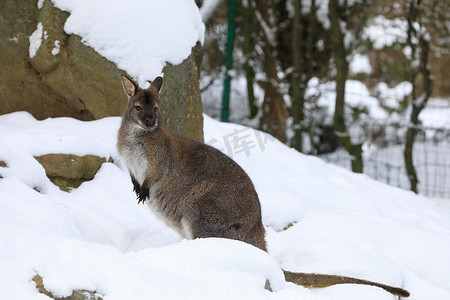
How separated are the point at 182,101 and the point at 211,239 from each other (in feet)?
8.08

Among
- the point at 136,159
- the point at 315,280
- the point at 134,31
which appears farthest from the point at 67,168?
the point at 315,280

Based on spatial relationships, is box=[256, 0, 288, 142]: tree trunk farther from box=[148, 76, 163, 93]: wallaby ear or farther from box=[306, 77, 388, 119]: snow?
box=[148, 76, 163, 93]: wallaby ear

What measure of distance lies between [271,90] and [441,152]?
278 cm

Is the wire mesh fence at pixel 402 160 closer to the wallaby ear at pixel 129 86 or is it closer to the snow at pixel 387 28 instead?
the snow at pixel 387 28

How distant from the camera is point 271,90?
9680mm

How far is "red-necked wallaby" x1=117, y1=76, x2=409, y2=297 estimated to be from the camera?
4.22 meters

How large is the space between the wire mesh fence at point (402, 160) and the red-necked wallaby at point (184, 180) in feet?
14.7

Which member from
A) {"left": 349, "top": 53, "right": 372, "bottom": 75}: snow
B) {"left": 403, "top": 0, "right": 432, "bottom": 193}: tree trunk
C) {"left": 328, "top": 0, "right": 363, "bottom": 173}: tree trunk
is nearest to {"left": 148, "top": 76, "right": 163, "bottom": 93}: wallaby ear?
{"left": 328, "top": 0, "right": 363, "bottom": 173}: tree trunk

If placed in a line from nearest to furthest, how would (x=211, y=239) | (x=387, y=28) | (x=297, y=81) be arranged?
(x=211, y=239), (x=297, y=81), (x=387, y=28)

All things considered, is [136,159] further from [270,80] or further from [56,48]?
[270,80]

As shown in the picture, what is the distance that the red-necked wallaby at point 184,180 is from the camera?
4219 mm

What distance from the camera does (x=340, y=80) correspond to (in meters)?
8.40

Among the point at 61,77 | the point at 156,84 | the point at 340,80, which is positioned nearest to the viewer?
the point at 156,84

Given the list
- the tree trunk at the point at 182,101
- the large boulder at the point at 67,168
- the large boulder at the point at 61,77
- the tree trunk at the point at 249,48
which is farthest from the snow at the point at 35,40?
the tree trunk at the point at 249,48
